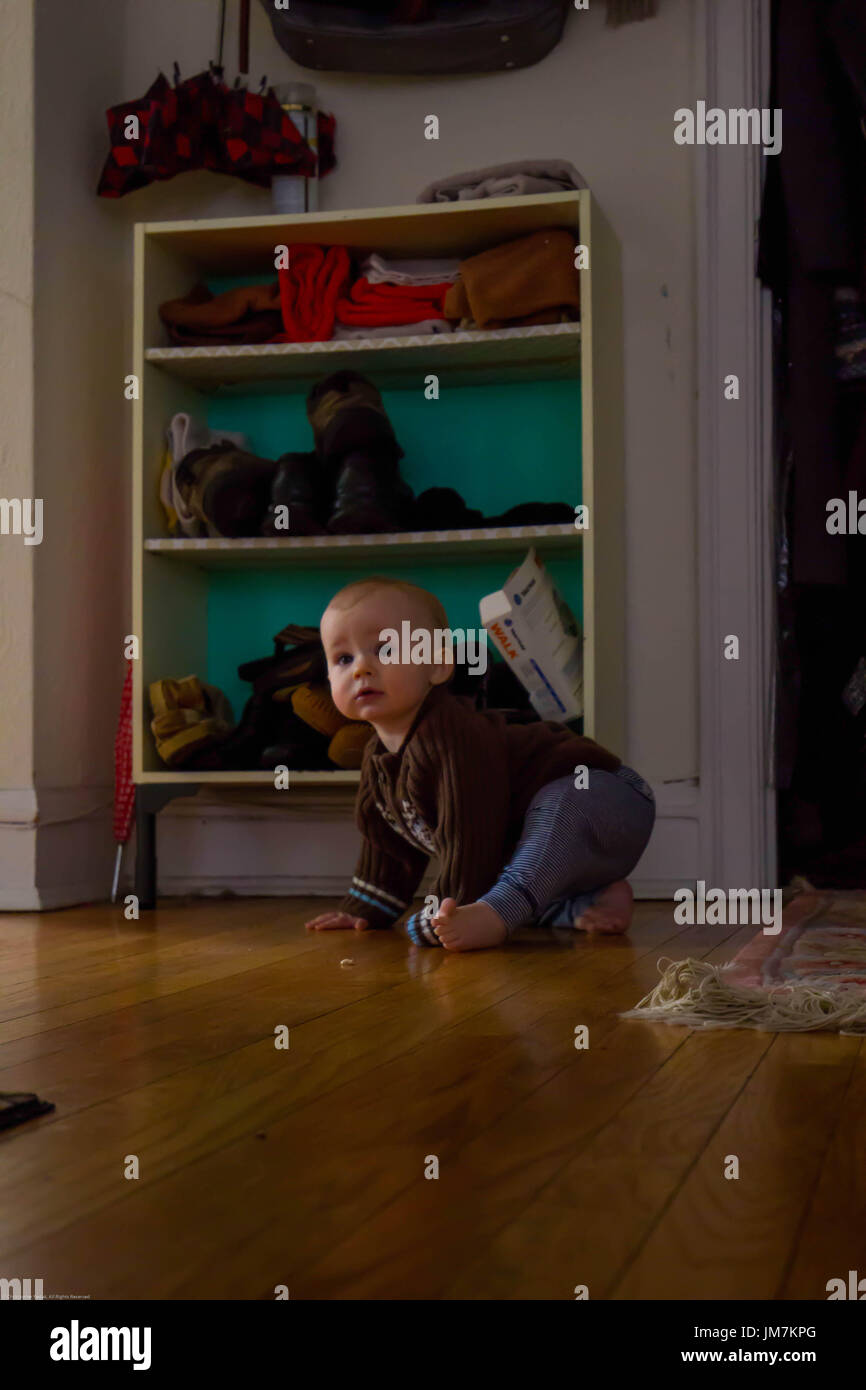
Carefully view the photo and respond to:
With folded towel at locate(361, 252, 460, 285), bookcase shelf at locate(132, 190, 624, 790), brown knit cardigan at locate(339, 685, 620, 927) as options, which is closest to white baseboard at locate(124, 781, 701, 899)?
bookcase shelf at locate(132, 190, 624, 790)

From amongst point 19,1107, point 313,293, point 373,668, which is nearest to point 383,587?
point 373,668

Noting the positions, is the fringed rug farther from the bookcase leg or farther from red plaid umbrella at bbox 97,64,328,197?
red plaid umbrella at bbox 97,64,328,197

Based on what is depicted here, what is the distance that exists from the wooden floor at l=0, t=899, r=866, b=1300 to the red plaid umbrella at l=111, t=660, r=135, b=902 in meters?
1.10

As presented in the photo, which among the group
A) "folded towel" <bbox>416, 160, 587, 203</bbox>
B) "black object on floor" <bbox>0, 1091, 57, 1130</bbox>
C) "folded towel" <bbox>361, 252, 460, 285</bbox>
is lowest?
"black object on floor" <bbox>0, 1091, 57, 1130</bbox>

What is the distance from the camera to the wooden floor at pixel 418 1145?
2.12 feet

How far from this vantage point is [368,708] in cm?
194

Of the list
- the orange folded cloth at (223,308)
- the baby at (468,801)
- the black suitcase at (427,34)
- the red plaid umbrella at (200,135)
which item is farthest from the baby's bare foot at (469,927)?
the black suitcase at (427,34)

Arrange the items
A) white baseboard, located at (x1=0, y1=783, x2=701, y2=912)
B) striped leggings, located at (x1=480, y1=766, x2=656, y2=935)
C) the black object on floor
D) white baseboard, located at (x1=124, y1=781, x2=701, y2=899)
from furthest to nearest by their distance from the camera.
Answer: white baseboard, located at (x1=124, y1=781, x2=701, y2=899) → white baseboard, located at (x1=0, y1=783, x2=701, y2=912) → striped leggings, located at (x1=480, y1=766, x2=656, y2=935) → the black object on floor

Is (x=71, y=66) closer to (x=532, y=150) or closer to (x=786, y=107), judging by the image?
(x=532, y=150)

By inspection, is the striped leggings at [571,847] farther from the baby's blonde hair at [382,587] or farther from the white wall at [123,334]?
the white wall at [123,334]

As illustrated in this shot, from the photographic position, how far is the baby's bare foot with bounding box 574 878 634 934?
200 cm

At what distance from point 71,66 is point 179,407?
27.8 inches

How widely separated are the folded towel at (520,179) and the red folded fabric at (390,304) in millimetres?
172
